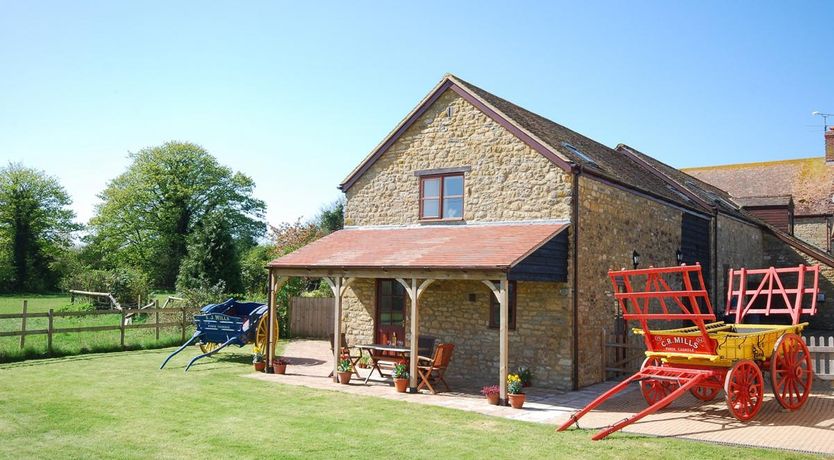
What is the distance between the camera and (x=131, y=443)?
8.77 m

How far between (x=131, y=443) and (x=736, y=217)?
22.1m

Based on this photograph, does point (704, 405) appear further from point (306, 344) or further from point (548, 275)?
point (306, 344)

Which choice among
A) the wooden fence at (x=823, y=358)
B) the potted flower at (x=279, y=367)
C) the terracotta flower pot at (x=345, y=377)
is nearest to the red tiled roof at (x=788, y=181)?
the wooden fence at (x=823, y=358)

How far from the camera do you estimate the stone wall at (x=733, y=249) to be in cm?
2252

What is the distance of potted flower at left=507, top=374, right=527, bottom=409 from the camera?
461 inches

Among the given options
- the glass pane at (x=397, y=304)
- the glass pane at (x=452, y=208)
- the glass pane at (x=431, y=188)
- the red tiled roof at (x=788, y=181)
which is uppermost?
the red tiled roof at (x=788, y=181)

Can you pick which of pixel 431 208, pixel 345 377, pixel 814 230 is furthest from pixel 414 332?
pixel 814 230

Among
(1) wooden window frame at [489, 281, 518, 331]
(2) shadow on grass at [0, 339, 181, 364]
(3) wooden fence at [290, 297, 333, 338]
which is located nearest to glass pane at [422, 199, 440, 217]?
(1) wooden window frame at [489, 281, 518, 331]

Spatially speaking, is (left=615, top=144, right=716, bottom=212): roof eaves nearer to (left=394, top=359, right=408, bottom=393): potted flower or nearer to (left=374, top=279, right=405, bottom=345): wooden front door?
(left=374, top=279, right=405, bottom=345): wooden front door

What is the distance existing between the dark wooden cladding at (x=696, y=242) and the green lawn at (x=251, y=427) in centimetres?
1181

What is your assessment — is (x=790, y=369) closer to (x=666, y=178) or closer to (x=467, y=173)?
(x=467, y=173)

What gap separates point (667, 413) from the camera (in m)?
11.5

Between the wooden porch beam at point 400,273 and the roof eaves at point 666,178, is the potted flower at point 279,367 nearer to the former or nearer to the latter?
the wooden porch beam at point 400,273

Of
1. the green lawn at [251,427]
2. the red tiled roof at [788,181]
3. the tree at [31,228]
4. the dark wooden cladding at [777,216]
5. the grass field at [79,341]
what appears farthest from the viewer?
the tree at [31,228]
